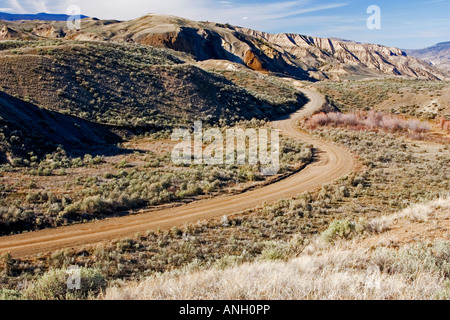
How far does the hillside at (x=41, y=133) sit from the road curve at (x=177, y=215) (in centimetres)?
1039

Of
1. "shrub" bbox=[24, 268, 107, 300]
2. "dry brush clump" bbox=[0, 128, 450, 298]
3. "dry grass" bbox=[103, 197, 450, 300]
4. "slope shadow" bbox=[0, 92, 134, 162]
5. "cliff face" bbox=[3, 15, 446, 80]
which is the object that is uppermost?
"cliff face" bbox=[3, 15, 446, 80]

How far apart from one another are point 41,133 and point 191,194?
14439 millimetres

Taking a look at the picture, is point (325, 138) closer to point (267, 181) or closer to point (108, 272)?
point (267, 181)

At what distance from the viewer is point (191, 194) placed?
16766mm

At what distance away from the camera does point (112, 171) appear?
19312 mm

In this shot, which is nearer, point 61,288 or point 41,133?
point 61,288

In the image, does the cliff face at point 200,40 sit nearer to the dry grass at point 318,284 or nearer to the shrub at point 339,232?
the shrub at point 339,232

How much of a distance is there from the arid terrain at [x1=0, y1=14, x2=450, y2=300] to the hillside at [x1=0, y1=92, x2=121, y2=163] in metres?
0.15

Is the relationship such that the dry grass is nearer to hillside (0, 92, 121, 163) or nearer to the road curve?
the road curve

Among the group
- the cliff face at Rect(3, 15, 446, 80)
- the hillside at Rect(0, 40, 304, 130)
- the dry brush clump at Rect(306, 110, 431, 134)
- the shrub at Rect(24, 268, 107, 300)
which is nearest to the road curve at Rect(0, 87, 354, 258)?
the shrub at Rect(24, 268, 107, 300)

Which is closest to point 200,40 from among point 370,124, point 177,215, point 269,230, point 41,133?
point 370,124

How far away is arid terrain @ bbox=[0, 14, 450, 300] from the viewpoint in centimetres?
566

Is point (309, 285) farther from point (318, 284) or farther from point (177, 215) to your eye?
point (177, 215)

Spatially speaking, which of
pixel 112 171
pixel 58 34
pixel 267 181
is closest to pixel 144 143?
pixel 112 171
